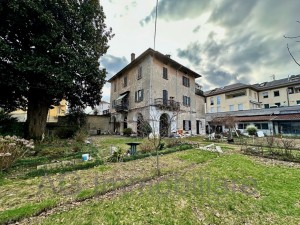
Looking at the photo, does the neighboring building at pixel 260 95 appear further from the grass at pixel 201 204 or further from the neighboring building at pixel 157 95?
the grass at pixel 201 204

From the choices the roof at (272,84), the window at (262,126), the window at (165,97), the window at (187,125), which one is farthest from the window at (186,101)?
the roof at (272,84)

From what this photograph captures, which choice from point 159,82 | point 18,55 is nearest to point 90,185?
point 18,55

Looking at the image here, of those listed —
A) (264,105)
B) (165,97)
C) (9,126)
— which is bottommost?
(9,126)

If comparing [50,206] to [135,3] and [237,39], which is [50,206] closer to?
[135,3]

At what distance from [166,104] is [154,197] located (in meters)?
18.1

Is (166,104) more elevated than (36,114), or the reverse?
(166,104)

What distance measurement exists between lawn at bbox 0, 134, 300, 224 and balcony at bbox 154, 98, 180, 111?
14.8 meters

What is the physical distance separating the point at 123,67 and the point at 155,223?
24.7 meters

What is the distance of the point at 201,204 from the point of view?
353 centimetres

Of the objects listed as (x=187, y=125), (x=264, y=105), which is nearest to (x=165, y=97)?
(x=187, y=125)

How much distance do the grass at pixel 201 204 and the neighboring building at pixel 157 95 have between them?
13.1 m

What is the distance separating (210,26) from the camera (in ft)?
30.1

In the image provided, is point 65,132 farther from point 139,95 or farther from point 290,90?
point 290,90

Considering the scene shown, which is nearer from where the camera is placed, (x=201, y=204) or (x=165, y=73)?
(x=201, y=204)
